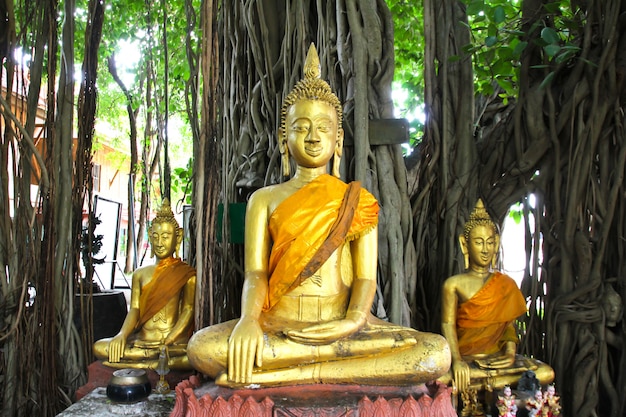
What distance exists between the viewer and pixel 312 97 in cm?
224

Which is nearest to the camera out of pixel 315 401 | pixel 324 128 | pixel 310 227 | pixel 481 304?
pixel 315 401

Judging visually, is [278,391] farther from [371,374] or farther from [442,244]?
[442,244]

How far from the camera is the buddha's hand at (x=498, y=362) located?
2381mm

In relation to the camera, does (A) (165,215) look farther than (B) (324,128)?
Yes

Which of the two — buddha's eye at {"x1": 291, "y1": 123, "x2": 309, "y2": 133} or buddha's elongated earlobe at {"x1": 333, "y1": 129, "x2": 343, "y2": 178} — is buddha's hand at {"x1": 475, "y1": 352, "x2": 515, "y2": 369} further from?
buddha's eye at {"x1": 291, "y1": 123, "x2": 309, "y2": 133}

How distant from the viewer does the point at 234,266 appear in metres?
2.99

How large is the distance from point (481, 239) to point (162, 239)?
1.56m

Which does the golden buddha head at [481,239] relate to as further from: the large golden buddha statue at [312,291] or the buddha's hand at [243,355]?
the buddha's hand at [243,355]

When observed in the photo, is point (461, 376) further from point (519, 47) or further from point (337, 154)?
point (519, 47)

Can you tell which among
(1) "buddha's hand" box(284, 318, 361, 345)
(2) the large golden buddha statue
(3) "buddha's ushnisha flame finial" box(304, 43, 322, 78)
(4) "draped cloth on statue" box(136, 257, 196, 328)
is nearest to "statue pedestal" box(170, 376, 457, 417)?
(2) the large golden buddha statue

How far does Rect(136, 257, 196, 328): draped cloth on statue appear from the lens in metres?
2.67

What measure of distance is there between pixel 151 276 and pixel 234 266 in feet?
1.54

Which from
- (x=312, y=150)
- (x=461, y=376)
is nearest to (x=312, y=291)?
(x=312, y=150)

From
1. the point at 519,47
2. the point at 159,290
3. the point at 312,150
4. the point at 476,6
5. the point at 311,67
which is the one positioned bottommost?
the point at 159,290
